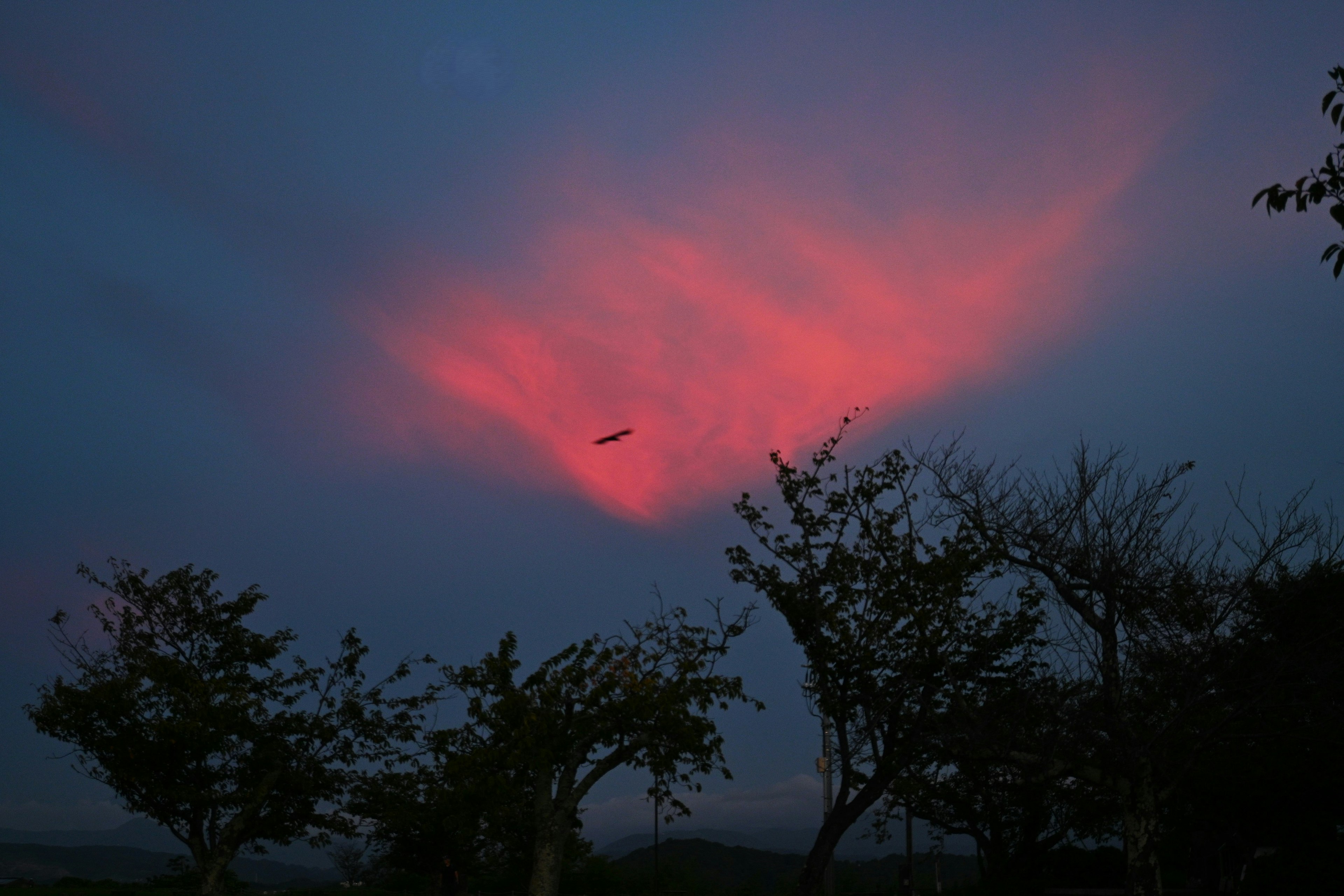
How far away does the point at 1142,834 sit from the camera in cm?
2105

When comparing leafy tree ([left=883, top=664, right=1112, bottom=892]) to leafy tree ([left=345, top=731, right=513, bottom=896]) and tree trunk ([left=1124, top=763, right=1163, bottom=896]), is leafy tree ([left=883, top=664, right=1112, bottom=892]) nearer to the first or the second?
tree trunk ([left=1124, top=763, right=1163, bottom=896])

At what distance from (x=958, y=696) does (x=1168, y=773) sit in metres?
4.42

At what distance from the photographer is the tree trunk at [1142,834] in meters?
18.8

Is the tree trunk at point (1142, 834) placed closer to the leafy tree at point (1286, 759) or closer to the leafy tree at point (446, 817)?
the leafy tree at point (1286, 759)

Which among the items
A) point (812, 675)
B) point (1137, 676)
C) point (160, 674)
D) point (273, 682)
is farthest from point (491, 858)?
point (1137, 676)

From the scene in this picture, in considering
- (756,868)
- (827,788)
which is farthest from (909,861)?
(756,868)

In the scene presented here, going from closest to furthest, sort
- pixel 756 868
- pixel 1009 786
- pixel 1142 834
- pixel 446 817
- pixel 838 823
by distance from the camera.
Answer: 1. pixel 1142 834
2. pixel 838 823
3. pixel 1009 786
4. pixel 446 817
5. pixel 756 868

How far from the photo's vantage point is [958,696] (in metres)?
22.3

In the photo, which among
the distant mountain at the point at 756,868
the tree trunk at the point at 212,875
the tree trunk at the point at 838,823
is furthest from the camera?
the distant mountain at the point at 756,868

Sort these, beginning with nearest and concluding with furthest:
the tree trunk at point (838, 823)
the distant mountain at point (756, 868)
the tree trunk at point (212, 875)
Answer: the tree trunk at point (838, 823) < the tree trunk at point (212, 875) < the distant mountain at point (756, 868)

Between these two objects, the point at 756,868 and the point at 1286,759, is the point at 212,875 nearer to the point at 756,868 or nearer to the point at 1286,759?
the point at 1286,759

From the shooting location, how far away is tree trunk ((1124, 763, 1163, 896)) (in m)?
18.8

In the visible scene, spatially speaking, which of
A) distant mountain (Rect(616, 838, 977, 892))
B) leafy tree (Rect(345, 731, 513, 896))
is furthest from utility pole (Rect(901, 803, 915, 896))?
leafy tree (Rect(345, 731, 513, 896))

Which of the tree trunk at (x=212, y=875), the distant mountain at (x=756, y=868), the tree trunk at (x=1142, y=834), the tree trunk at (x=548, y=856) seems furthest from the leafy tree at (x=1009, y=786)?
the tree trunk at (x=212, y=875)
